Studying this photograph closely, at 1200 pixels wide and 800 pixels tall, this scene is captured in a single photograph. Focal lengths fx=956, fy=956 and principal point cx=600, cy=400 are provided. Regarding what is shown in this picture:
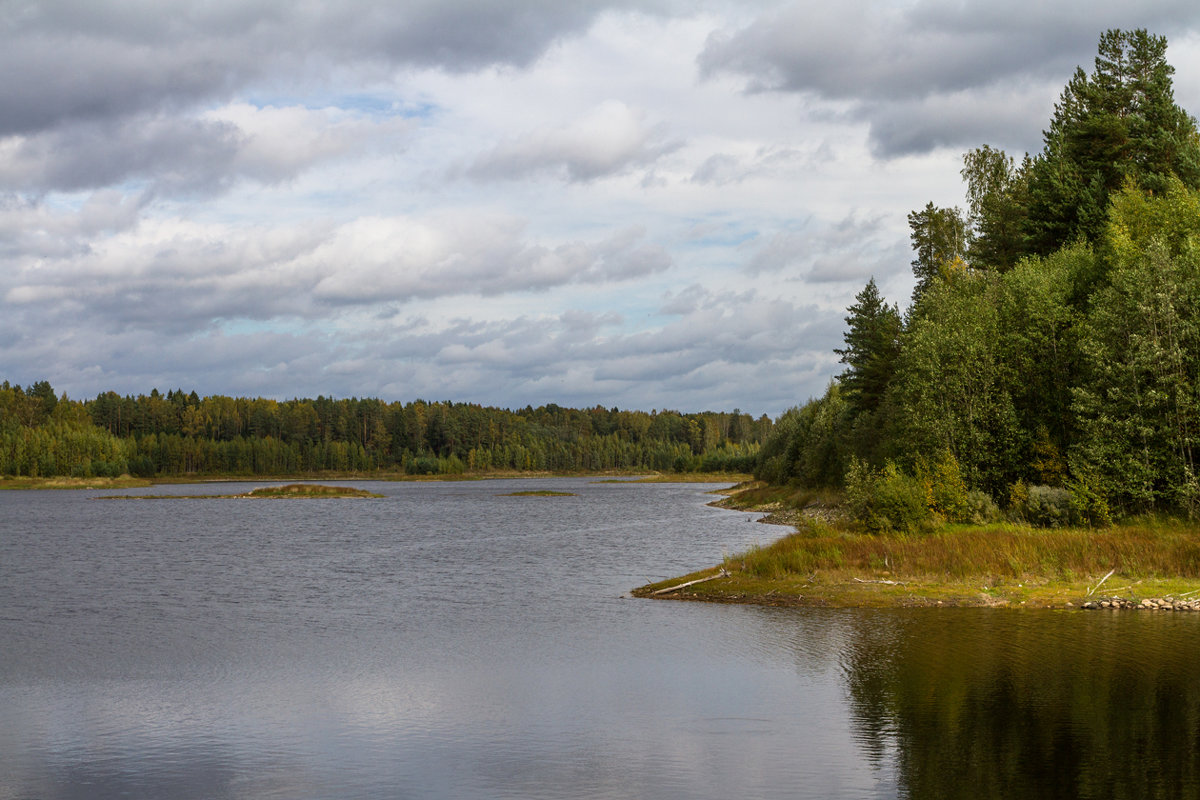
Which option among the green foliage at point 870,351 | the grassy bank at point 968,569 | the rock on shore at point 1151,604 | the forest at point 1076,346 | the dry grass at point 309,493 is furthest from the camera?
the dry grass at point 309,493

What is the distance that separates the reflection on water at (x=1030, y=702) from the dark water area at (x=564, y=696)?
3.9 inches

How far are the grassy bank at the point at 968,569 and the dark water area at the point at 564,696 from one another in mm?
2280

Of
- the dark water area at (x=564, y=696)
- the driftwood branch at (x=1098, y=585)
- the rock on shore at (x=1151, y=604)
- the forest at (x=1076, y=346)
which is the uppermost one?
the forest at (x=1076, y=346)

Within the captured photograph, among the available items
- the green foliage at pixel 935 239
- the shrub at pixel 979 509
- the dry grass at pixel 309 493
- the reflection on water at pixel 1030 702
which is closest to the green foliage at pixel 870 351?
the green foliage at pixel 935 239

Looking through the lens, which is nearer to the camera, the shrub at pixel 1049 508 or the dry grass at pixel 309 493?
the shrub at pixel 1049 508

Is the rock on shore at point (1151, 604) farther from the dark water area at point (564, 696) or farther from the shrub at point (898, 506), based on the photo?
the shrub at point (898, 506)

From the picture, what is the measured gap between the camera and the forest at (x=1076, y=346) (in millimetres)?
48031

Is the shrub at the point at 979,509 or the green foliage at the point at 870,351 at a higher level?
the green foliage at the point at 870,351

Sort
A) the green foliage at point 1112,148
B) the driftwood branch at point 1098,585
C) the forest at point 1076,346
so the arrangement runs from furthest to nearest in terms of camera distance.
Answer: the green foliage at point 1112,148
the forest at point 1076,346
the driftwood branch at point 1098,585

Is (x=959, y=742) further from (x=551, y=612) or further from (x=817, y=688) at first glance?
(x=551, y=612)

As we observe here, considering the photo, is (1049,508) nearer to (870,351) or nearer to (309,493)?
(870,351)

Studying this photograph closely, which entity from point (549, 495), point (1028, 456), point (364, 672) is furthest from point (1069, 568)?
point (549, 495)

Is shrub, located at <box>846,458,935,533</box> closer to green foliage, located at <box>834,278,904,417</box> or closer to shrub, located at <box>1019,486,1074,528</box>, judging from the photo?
shrub, located at <box>1019,486,1074,528</box>

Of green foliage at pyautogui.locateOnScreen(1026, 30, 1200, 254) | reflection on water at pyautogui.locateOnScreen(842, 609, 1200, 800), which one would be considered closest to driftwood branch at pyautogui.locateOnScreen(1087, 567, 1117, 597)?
reflection on water at pyautogui.locateOnScreen(842, 609, 1200, 800)
